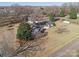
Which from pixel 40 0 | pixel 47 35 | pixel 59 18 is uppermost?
pixel 40 0

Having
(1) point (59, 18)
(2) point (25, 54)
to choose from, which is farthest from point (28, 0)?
(2) point (25, 54)

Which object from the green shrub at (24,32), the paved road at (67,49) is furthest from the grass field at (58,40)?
the green shrub at (24,32)

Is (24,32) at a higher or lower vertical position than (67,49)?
higher

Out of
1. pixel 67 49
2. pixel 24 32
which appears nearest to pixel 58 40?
pixel 67 49

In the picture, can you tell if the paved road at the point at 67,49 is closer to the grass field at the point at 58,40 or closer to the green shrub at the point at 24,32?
the grass field at the point at 58,40

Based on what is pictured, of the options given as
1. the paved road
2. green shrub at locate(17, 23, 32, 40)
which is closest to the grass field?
the paved road

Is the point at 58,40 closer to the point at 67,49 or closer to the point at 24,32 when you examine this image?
the point at 67,49

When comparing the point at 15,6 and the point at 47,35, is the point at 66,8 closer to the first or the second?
the point at 47,35

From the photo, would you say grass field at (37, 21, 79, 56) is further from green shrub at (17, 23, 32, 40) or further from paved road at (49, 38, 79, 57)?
green shrub at (17, 23, 32, 40)
